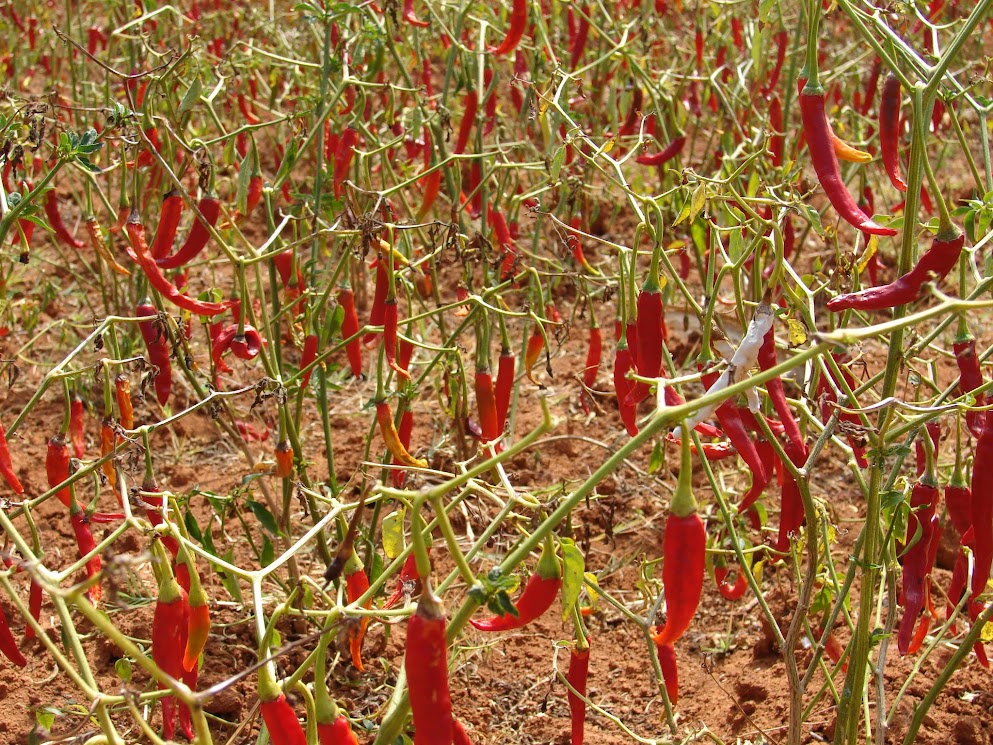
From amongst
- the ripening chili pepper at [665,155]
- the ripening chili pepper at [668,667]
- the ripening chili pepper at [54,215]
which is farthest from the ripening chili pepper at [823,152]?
the ripening chili pepper at [54,215]

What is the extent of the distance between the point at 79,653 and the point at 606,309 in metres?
3.61

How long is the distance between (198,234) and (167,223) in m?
0.18

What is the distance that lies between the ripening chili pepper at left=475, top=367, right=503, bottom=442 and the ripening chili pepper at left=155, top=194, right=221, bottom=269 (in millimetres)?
698

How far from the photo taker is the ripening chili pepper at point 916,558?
1.94 m

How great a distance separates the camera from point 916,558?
200cm

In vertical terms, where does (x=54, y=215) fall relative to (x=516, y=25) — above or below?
below

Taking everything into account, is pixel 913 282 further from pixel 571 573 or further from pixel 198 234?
pixel 198 234

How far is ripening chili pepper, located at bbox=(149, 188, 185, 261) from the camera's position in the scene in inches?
102

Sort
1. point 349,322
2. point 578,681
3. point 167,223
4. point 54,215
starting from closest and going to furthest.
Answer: point 578,681
point 167,223
point 349,322
point 54,215

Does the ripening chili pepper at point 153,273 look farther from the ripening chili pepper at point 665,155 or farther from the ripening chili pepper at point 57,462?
the ripening chili pepper at point 665,155

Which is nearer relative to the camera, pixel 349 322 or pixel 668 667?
pixel 668 667

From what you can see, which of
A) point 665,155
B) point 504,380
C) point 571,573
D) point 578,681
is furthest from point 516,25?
point 571,573

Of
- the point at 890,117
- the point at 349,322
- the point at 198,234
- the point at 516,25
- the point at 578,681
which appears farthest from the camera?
the point at 516,25

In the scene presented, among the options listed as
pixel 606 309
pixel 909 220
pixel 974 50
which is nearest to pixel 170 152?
pixel 606 309
